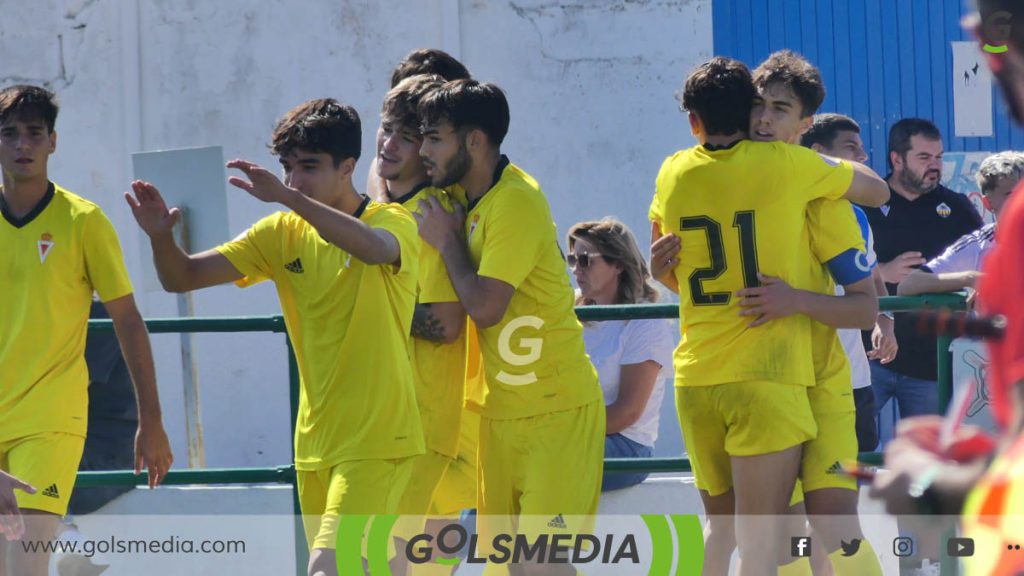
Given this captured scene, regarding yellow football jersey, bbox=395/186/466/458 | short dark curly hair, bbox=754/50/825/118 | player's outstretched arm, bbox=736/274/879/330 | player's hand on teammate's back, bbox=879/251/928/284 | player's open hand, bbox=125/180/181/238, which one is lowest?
yellow football jersey, bbox=395/186/466/458

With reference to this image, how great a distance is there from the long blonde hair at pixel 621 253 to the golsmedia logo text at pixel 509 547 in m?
1.05

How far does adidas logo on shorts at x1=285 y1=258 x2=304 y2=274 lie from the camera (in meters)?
4.88

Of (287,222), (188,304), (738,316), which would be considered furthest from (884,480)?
(188,304)

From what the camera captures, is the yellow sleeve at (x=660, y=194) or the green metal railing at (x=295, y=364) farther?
the green metal railing at (x=295, y=364)

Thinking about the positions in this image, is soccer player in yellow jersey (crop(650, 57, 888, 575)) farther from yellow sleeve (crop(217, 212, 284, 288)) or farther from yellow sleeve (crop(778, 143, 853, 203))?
yellow sleeve (crop(217, 212, 284, 288))

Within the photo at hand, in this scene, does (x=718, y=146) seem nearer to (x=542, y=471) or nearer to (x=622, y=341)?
(x=542, y=471)

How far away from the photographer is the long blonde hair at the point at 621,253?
606cm

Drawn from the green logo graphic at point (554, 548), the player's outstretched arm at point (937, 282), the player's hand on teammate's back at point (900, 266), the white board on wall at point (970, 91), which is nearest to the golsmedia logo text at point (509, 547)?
the green logo graphic at point (554, 548)

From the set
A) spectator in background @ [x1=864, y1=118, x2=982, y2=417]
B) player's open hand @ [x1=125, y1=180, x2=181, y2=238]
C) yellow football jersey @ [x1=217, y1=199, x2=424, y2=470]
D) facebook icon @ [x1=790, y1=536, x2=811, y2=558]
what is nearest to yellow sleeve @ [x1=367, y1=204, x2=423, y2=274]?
yellow football jersey @ [x1=217, y1=199, x2=424, y2=470]

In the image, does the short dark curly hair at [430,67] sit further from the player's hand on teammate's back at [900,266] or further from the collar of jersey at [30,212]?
the player's hand on teammate's back at [900,266]

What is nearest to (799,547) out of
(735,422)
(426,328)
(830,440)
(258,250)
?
(830,440)

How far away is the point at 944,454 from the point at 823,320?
250 cm

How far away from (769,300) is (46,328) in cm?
246

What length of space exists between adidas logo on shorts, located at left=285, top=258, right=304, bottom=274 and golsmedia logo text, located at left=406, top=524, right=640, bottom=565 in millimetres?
988
